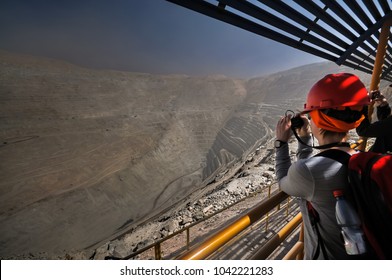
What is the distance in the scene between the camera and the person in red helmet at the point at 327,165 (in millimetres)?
927

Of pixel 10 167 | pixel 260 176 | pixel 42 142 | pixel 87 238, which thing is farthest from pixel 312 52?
pixel 42 142

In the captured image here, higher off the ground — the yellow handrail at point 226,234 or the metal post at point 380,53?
the metal post at point 380,53

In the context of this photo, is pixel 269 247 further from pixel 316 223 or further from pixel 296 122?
pixel 296 122

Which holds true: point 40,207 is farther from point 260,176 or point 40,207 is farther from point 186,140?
point 186,140

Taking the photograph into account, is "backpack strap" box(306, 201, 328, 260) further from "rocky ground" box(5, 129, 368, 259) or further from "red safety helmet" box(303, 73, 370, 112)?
"rocky ground" box(5, 129, 368, 259)

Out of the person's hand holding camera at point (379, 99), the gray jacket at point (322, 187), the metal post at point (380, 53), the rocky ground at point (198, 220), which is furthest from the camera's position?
the rocky ground at point (198, 220)

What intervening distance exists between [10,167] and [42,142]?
3.99 meters

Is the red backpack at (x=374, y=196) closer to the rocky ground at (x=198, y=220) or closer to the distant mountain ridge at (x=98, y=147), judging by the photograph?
the rocky ground at (x=198, y=220)

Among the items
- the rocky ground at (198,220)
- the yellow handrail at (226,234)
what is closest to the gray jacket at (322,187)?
the yellow handrail at (226,234)

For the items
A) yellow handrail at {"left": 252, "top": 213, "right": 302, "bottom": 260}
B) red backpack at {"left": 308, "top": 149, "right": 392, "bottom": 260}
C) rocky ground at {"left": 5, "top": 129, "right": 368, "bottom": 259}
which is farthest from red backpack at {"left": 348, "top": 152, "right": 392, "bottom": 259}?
rocky ground at {"left": 5, "top": 129, "right": 368, "bottom": 259}

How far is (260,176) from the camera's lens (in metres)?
11.7

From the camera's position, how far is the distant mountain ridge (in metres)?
14.6

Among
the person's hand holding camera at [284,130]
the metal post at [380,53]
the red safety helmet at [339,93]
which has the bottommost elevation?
the person's hand holding camera at [284,130]

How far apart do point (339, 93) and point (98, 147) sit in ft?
81.7
